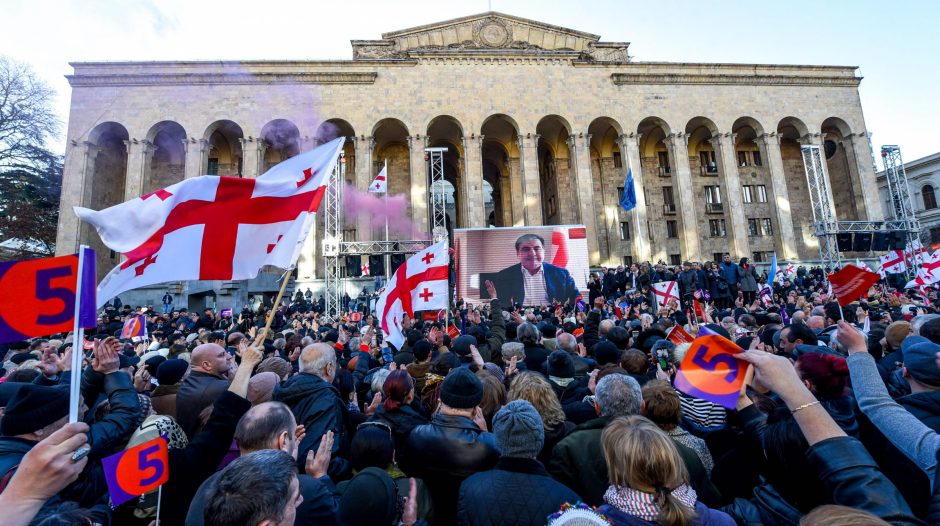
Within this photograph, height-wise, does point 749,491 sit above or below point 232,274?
below

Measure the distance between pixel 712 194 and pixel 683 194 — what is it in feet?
19.2

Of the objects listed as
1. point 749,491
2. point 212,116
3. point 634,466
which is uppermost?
point 212,116

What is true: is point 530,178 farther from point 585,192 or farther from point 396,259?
point 396,259

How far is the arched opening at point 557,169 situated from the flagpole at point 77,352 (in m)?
27.5

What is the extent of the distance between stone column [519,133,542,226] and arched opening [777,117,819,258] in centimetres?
1630

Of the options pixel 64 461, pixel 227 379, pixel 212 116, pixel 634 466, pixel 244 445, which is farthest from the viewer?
pixel 212 116

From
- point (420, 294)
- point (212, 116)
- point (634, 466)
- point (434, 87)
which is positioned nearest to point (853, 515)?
point (634, 466)

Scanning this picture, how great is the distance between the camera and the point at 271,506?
5.51 feet

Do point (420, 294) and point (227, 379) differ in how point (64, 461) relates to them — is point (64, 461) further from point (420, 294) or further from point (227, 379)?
point (420, 294)

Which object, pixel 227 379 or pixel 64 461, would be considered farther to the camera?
pixel 227 379

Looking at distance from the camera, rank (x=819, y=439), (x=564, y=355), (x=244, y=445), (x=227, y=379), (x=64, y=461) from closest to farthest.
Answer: (x=64, y=461) < (x=819, y=439) < (x=244, y=445) < (x=227, y=379) < (x=564, y=355)

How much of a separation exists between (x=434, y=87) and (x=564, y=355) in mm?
26038

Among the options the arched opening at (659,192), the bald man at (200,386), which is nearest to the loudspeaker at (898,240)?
the arched opening at (659,192)

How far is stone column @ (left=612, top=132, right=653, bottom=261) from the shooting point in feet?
88.7
